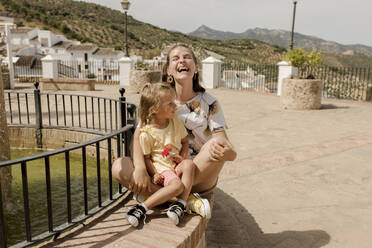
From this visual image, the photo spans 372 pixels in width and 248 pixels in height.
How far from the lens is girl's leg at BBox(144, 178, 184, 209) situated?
2254 mm

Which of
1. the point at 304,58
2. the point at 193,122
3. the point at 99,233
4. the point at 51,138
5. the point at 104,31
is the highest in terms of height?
the point at 104,31

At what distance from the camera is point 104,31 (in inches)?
3474

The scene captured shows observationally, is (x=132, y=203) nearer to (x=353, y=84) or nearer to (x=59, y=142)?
(x=59, y=142)

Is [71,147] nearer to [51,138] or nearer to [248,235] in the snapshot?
[248,235]

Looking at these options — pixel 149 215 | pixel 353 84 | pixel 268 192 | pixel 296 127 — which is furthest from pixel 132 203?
pixel 353 84

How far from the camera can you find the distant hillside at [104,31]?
82500mm

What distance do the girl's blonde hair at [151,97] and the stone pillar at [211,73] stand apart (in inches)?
574

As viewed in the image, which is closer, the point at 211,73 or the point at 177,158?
the point at 177,158

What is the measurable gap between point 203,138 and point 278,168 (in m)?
2.23

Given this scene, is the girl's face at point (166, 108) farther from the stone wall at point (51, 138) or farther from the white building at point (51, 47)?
the white building at point (51, 47)

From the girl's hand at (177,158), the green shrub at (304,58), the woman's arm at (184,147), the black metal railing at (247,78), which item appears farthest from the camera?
the black metal railing at (247,78)

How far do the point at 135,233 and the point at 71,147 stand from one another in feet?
2.31

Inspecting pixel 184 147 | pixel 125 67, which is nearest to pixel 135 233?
pixel 184 147

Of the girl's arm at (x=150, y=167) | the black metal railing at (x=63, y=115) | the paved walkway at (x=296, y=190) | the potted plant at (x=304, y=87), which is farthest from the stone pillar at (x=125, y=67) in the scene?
the girl's arm at (x=150, y=167)
